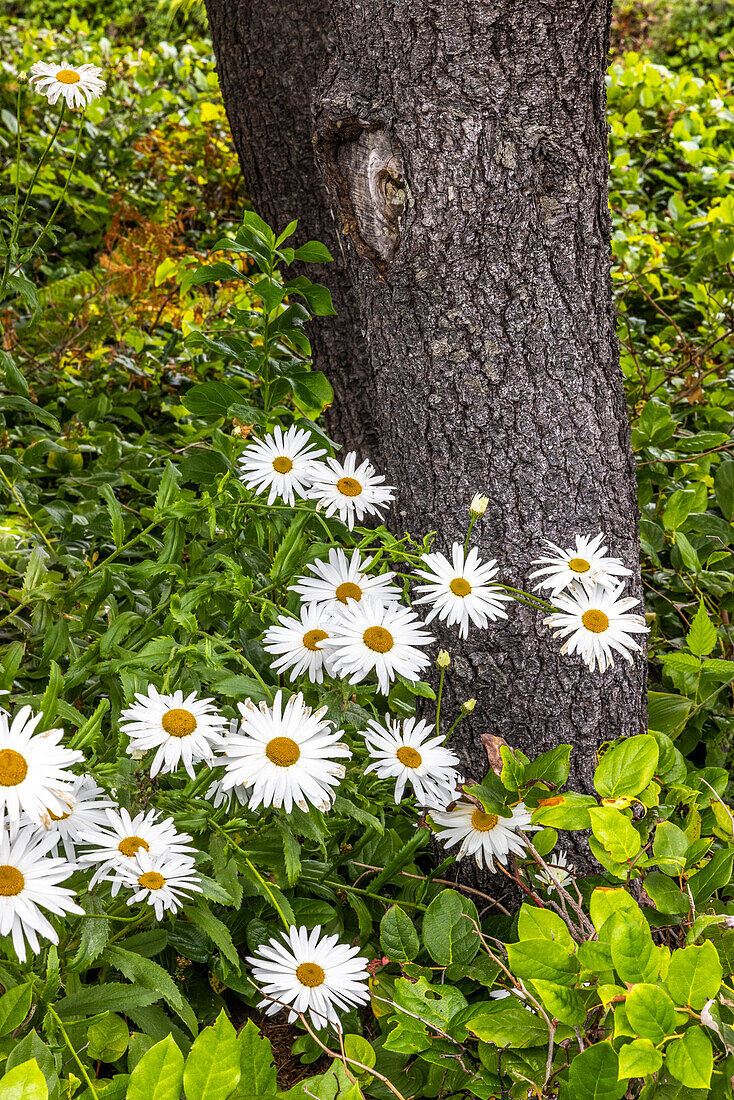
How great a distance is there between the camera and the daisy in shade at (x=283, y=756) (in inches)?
43.4

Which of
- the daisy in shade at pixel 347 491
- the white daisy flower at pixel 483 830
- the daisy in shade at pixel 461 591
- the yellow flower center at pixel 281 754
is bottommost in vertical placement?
the white daisy flower at pixel 483 830

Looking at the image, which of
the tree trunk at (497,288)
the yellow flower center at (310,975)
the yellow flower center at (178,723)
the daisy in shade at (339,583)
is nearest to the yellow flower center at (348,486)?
the daisy in shade at (339,583)

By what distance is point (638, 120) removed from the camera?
13.6ft

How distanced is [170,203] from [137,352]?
105cm

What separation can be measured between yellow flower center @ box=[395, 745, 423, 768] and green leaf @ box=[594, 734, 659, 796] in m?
0.25

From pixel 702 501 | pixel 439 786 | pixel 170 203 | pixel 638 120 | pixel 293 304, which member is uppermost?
pixel 638 120

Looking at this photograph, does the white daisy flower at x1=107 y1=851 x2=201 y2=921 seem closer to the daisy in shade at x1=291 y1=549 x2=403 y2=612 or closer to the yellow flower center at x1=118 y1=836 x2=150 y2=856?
the yellow flower center at x1=118 y1=836 x2=150 y2=856

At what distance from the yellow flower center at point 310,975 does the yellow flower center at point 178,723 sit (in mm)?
353

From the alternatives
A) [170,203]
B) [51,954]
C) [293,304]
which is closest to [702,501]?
[293,304]

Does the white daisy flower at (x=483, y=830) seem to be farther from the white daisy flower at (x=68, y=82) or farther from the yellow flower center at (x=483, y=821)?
the white daisy flower at (x=68, y=82)

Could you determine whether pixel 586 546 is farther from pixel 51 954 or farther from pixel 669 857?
pixel 51 954

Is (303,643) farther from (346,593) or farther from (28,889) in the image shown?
(28,889)

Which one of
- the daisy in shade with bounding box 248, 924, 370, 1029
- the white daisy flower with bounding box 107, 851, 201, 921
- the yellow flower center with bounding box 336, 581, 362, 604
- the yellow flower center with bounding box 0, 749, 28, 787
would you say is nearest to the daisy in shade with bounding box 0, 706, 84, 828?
the yellow flower center with bounding box 0, 749, 28, 787

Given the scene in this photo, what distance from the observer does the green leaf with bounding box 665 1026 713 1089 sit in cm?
84
